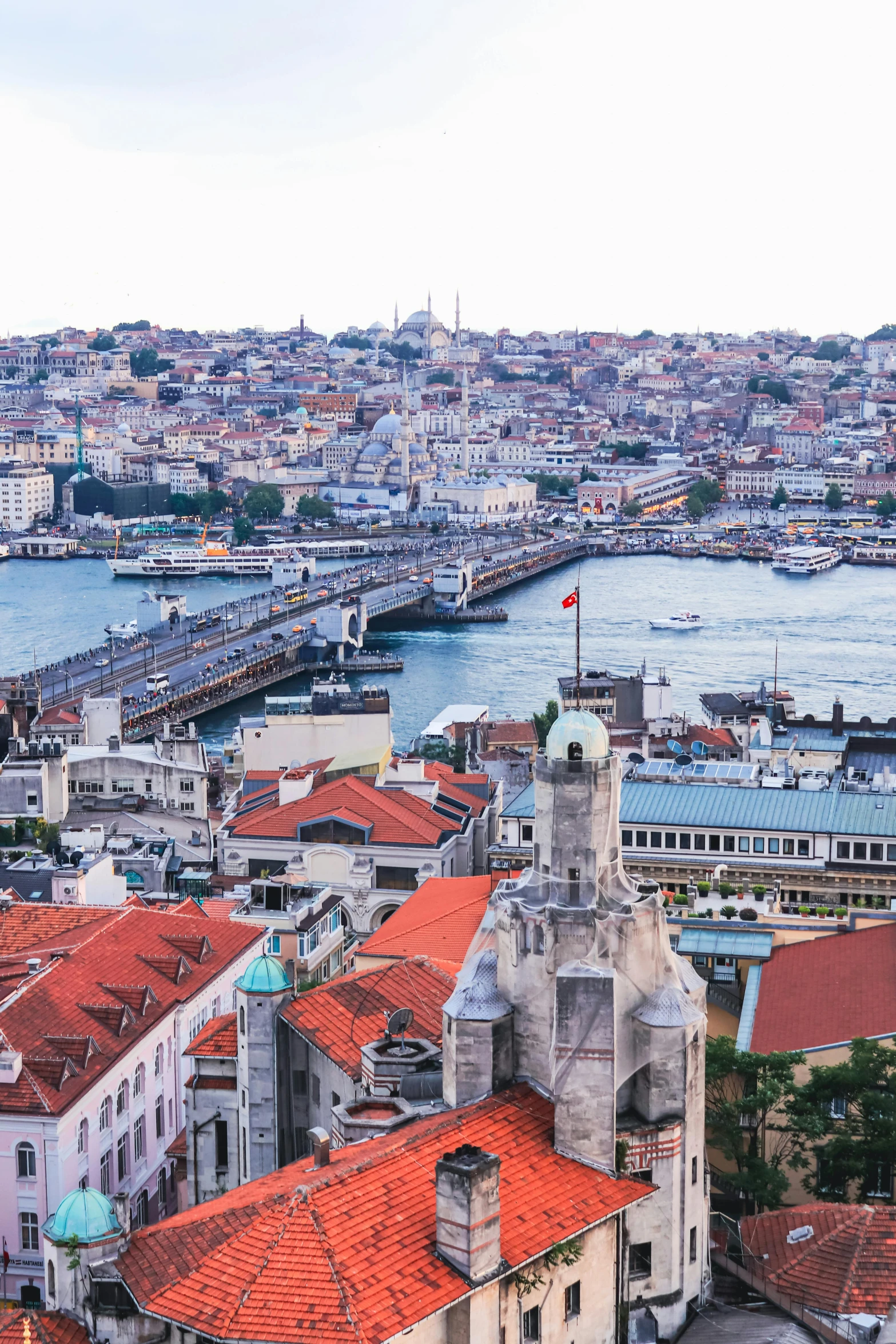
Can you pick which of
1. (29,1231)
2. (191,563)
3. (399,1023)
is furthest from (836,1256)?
(191,563)

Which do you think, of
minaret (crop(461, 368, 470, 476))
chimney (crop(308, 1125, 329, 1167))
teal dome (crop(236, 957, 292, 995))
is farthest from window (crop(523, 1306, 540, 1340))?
minaret (crop(461, 368, 470, 476))

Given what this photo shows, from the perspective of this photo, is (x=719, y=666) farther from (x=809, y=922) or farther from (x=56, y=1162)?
(x=56, y=1162)

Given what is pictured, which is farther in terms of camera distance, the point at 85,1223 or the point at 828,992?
the point at 828,992

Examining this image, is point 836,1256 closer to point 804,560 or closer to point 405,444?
point 804,560

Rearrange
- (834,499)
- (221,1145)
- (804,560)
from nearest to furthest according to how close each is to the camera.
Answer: (221,1145) < (804,560) < (834,499)

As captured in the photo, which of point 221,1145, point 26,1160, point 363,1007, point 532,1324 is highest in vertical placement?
point 363,1007

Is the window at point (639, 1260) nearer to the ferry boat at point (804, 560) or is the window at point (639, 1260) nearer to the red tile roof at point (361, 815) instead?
the red tile roof at point (361, 815)

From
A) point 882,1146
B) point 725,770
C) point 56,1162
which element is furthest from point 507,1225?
point 725,770
